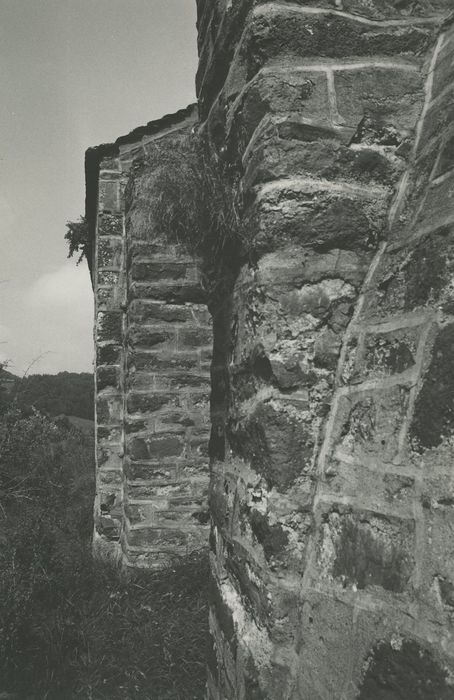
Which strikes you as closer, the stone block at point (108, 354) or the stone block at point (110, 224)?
the stone block at point (108, 354)

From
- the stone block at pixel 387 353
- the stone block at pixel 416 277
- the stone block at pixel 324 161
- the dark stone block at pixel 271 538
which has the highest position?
the stone block at pixel 324 161

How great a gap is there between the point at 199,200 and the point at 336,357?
0.93m

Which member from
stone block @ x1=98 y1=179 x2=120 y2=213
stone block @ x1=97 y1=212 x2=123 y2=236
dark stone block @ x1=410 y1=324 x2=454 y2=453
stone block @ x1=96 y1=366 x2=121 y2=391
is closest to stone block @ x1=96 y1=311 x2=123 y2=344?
stone block @ x1=96 y1=366 x2=121 y2=391

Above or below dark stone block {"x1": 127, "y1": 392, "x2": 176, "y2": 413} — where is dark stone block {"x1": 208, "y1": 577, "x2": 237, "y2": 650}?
below

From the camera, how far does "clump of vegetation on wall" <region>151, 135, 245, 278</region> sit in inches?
66.8

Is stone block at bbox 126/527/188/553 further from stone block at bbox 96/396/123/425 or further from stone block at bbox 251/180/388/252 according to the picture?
stone block at bbox 251/180/388/252

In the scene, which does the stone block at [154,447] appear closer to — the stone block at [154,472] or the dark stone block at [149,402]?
the stone block at [154,472]

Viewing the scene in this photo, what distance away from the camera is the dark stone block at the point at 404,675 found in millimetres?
910

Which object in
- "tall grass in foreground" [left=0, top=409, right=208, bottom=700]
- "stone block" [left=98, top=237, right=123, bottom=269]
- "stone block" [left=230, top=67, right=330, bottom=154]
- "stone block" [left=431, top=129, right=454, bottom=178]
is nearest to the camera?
"stone block" [left=431, top=129, right=454, bottom=178]

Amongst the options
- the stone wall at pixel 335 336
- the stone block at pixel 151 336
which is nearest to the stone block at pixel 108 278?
the stone block at pixel 151 336

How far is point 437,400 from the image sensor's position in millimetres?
1025

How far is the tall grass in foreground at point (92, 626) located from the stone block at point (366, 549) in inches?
89.2

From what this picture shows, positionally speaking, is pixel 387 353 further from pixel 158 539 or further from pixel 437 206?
pixel 158 539

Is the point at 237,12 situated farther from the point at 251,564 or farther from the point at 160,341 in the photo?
the point at 160,341
